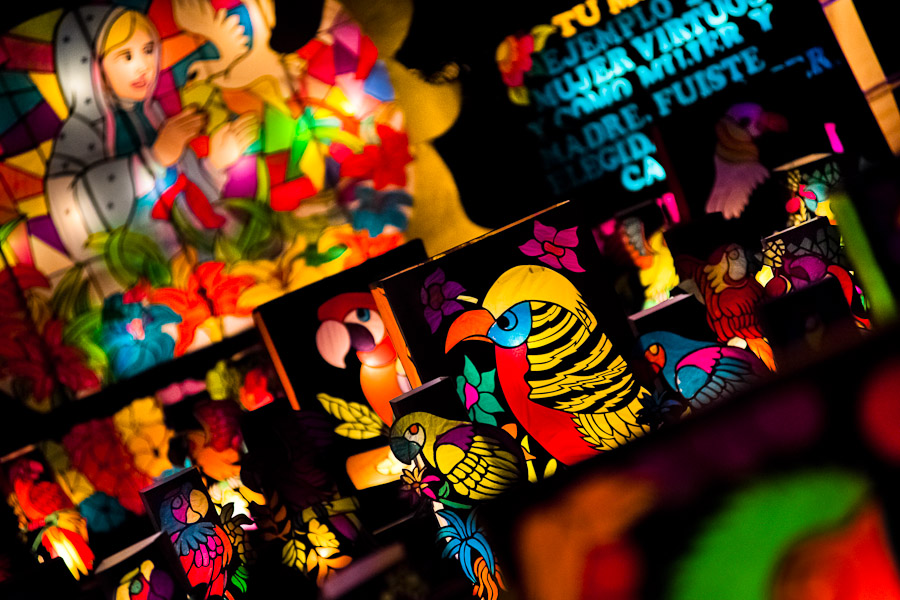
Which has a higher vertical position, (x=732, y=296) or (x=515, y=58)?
(x=515, y=58)

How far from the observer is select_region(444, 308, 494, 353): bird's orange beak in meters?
1.68

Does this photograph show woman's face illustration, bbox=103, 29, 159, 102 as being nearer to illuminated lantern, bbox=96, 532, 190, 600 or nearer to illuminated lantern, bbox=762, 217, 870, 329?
illuminated lantern, bbox=96, 532, 190, 600

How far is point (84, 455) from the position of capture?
3811mm

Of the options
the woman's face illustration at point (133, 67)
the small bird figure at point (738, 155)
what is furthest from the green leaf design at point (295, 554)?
the woman's face illustration at point (133, 67)

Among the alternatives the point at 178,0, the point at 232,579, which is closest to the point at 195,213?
the point at 178,0

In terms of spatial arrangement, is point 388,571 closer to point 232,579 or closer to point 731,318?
point 232,579

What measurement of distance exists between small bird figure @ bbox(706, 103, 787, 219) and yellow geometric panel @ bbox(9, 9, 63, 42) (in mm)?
2987

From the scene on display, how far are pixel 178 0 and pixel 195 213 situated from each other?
3.22 feet

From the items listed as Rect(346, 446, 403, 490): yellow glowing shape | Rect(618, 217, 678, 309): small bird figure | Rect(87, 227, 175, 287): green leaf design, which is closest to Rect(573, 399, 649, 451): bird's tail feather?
Rect(346, 446, 403, 490): yellow glowing shape

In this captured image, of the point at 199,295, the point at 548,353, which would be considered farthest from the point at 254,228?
the point at 548,353

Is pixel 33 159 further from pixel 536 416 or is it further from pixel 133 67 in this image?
pixel 536 416

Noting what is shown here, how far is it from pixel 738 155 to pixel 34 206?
313cm

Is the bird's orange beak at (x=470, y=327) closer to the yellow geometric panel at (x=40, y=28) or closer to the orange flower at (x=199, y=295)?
the orange flower at (x=199, y=295)

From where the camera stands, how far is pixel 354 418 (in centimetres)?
230
